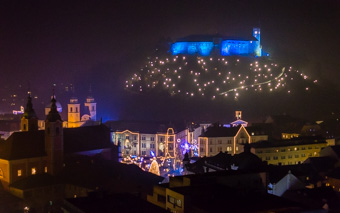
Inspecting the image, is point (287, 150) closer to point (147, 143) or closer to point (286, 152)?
point (286, 152)

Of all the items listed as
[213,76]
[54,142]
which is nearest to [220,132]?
[54,142]

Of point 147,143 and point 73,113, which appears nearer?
point 147,143

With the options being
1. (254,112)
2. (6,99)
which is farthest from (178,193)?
(6,99)

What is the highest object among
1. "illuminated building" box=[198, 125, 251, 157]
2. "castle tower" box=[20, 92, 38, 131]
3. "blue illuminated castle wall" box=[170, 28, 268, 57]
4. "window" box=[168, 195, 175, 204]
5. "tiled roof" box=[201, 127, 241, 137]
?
"blue illuminated castle wall" box=[170, 28, 268, 57]

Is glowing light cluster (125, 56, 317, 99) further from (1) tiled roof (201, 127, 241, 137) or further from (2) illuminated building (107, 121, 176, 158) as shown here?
(1) tiled roof (201, 127, 241, 137)

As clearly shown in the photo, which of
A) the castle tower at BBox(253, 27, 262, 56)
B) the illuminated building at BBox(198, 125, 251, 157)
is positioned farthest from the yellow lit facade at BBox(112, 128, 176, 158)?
the castle tower at BBox(253, 27, 262, 56)

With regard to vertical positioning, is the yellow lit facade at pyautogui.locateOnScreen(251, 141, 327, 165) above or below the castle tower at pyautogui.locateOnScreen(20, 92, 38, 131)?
below

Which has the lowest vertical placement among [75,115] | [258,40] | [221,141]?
[221,141]
